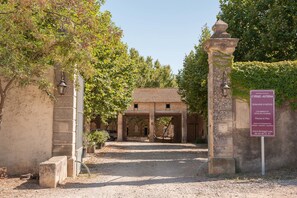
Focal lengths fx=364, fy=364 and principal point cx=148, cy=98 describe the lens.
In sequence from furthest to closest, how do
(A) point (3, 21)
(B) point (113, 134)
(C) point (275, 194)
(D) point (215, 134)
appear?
(B) point (113, 134) < (D) point (215, 134) < (A) point (3, 21) < (C) point (275, 194)

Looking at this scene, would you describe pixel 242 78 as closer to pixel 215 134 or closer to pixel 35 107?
pixel 215 134

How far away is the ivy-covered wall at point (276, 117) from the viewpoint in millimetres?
11000

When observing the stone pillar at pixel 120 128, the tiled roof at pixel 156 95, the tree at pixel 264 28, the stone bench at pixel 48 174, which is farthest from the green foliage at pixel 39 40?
the tiled roof at pixel 156 95

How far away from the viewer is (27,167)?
10211 mm

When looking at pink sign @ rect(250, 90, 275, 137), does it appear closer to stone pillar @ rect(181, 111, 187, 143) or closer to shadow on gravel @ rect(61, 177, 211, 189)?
shadow on gravel @ rect(61, 177, 211, 189)

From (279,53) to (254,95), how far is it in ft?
23.4

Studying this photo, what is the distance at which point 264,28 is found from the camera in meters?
17.6

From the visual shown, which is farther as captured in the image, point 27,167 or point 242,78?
point 242,78

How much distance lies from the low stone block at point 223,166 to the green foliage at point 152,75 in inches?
1706

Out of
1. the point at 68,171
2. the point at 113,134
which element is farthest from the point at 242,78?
the point at 113,134

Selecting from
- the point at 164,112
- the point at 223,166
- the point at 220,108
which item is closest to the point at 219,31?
the point at 220,108

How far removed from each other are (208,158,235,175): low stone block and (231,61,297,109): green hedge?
196 cm

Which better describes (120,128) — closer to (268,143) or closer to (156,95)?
(156,95)

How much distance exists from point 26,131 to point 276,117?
7.44 meters
